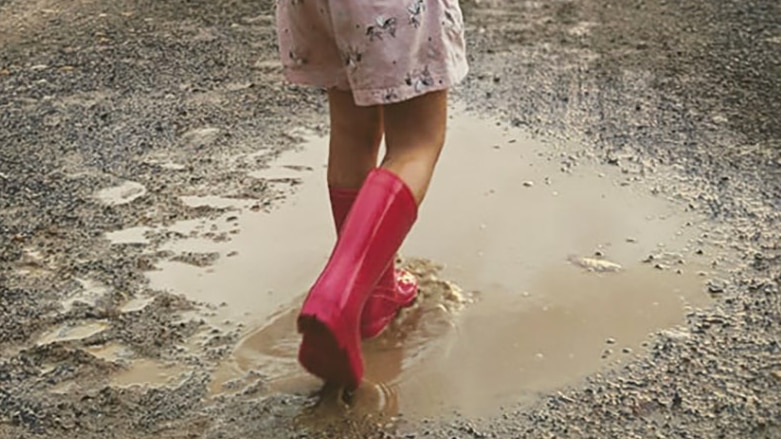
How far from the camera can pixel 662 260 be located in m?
2.70

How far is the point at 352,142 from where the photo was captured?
93.0 inches

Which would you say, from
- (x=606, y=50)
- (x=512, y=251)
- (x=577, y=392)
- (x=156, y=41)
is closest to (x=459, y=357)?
(x=577, y=392)

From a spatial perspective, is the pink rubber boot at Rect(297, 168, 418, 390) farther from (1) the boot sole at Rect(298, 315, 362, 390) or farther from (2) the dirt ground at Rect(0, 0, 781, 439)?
(2) the dirt ground at Rect(0, 0, 781, 439)

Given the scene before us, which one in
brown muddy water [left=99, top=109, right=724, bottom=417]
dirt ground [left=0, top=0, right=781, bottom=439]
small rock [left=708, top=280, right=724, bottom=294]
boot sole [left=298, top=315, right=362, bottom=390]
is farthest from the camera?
small rock [left=708, top=280, right=724, bottom=294]

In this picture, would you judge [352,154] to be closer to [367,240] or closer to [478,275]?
[367,240]

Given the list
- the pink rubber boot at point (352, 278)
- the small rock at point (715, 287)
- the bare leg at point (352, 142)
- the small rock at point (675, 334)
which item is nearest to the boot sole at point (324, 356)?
the pink rubber boot at point (352, 278)

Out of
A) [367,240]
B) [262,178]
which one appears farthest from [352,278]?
[262,178]

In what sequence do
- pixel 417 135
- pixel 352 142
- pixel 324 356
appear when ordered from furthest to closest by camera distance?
pixel 352 142
pixel 417 135
pixel 324 356

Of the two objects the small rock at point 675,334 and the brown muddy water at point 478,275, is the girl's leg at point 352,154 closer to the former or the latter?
the brown muddy water at point 478,275

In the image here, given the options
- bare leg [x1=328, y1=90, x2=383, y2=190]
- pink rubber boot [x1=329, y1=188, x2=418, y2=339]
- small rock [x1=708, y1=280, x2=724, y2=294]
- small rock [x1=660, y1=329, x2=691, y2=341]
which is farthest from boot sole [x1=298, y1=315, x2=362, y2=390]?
small rock [x1=708, y1=280, x2=724, y2=294]

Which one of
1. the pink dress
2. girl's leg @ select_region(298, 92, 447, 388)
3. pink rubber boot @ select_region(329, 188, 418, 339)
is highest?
the pink dress

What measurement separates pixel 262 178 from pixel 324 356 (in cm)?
119

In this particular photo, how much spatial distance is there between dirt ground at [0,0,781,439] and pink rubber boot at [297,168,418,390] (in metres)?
0.14

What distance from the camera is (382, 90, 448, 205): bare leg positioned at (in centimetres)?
222
